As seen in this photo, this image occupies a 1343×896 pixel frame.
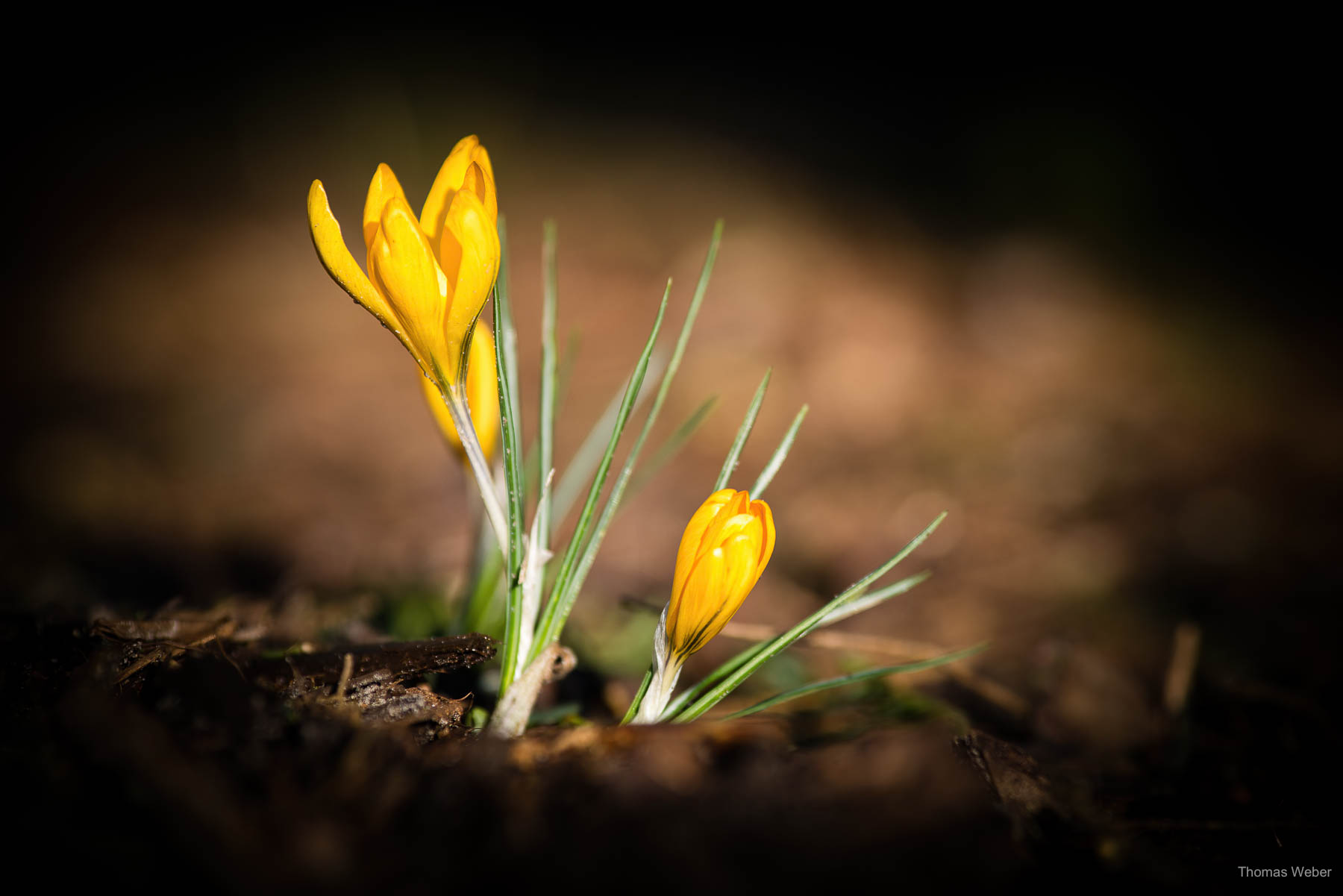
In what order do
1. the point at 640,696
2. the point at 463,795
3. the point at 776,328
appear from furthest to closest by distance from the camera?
the point at 776,328 → the point at 640,696 → the point at 463,795

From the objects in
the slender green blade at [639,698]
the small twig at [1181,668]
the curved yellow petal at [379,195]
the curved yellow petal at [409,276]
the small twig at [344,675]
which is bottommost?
the small twig at [1181,668]

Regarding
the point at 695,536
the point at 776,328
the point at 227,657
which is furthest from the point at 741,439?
the point at 776,328

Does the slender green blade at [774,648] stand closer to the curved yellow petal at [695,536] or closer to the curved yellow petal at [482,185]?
the curved yellow petal at [695,536]

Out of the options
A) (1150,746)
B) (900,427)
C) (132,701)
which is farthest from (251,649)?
(900,427)

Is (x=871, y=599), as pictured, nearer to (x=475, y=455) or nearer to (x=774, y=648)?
Result: (x=774, y=648)

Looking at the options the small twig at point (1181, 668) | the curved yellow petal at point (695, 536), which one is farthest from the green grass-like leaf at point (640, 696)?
the small twig at point (1181, 668)

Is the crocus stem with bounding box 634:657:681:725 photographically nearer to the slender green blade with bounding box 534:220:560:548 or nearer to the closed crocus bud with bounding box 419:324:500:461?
the slender green blade with bounding box 534:220:560:548
